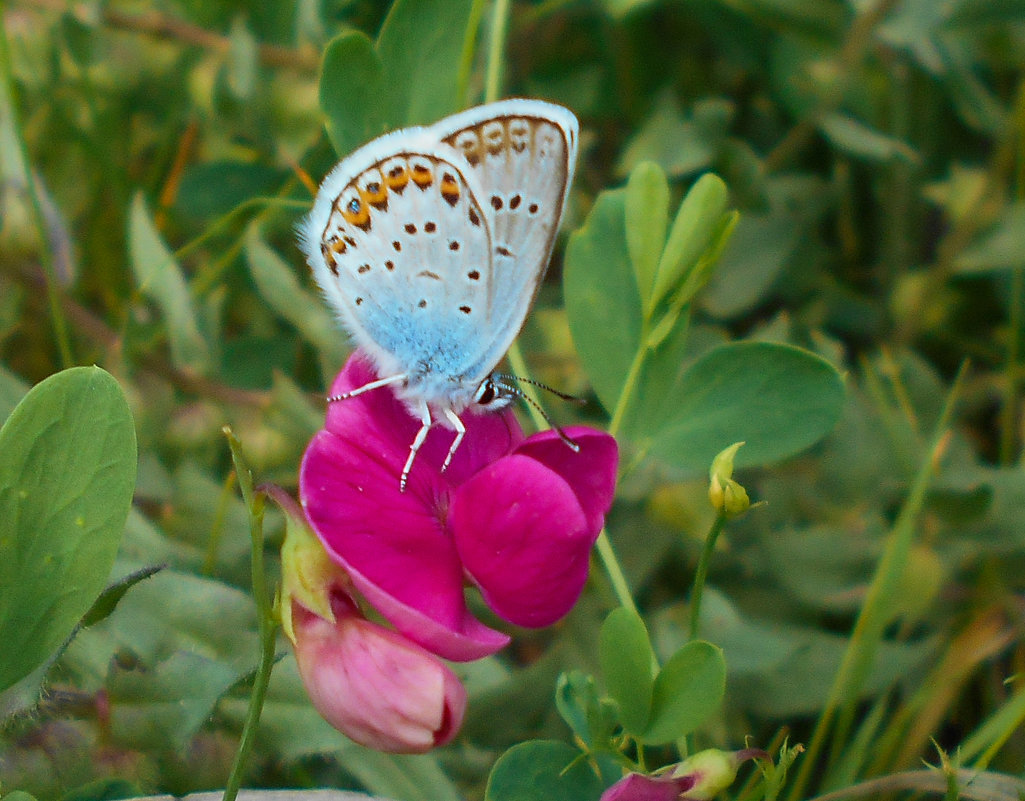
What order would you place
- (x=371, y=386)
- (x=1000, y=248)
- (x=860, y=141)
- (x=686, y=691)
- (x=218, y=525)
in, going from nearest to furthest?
1. (x=686, y=691)
2. (x=371, y=386)
3. (x=218, y=525)
4. (x=860, y=141)
5. (x=1000, y=248)

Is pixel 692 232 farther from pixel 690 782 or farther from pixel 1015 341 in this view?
pixel 1015 341

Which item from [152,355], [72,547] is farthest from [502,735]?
[152,355]

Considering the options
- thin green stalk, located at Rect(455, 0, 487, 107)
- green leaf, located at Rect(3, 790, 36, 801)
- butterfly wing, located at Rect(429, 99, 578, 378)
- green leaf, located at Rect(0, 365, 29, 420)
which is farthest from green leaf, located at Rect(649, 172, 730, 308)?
green leaf, located at Rect(0, 365, 29, 420)

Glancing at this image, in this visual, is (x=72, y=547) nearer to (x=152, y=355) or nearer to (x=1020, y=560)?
(x=152, y=355)

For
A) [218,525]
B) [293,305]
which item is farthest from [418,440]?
[293,305]

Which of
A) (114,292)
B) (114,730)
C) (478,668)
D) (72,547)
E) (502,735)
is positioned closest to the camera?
(72,547)

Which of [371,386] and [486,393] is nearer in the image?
[371,386]
